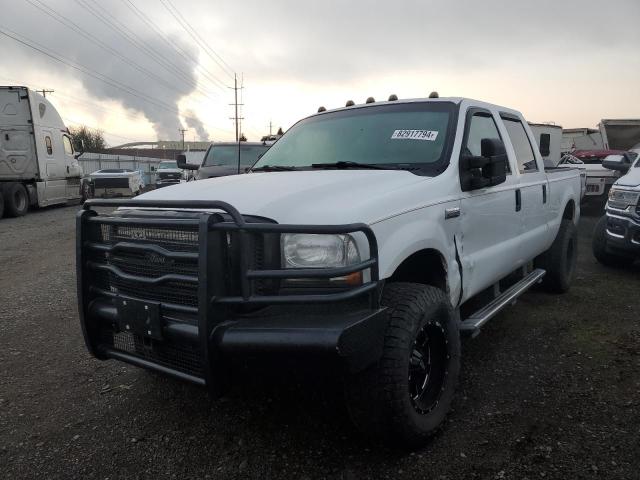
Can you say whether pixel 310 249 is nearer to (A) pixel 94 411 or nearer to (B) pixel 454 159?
(B) pixel 454 159

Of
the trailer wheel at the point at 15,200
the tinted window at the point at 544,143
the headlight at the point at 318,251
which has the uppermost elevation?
the tinted window at the point at 544,143

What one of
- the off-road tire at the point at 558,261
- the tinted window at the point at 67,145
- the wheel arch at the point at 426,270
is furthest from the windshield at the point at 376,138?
the tinted window at the point at 67,145

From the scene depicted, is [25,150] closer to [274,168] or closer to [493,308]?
[274,168]

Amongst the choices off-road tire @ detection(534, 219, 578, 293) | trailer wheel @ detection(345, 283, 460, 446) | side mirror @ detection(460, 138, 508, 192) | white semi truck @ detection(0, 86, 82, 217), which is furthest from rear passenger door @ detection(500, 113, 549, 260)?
white semi truck @ detection(0, 86, 82, 217)

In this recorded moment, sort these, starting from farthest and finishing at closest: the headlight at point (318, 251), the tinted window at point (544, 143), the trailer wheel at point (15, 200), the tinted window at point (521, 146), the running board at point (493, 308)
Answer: the trailer wheel at point (15, 200)
the tinted window at point (544, 143)
the tinted window at point (521, 146)
the running board at point (493, 308)
the headlight at point (318, 251)

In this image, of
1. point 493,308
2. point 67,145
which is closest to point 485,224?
point 493,308

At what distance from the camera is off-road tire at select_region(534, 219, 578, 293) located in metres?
5.41

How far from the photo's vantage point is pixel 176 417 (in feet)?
10.2

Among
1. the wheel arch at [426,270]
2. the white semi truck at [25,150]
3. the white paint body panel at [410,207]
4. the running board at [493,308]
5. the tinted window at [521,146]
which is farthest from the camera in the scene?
the white semi truck at [25,150]

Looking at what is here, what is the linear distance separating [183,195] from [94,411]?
1477 mm

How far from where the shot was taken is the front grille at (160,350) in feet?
7.91

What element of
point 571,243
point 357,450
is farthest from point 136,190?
point 357,450

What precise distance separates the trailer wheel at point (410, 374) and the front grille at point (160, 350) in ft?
2.41

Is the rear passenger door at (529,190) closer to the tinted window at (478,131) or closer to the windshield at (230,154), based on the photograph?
the tinted window at (478,131)
